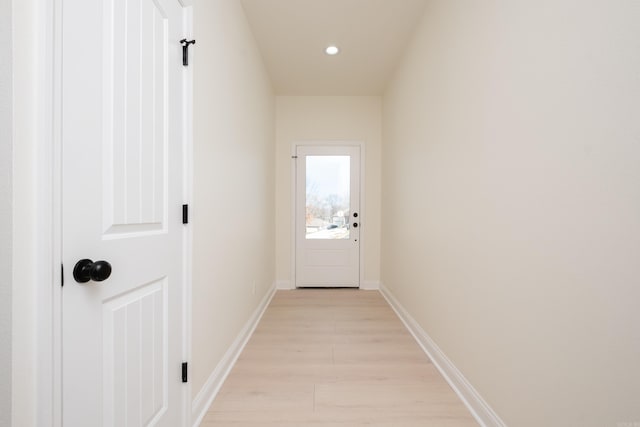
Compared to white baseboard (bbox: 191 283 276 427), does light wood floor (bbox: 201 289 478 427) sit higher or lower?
lower

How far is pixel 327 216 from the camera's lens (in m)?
4.61

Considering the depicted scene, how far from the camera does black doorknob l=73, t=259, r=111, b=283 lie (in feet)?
2.94

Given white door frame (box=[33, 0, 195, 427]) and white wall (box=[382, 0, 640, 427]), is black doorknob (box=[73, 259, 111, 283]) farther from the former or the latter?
white wall (box=[382, 0, 640, 427])

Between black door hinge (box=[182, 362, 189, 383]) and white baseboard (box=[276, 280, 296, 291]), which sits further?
white baseboard (box=[276, 280, 296, 291])

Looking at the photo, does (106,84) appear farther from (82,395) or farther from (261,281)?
(261,281)

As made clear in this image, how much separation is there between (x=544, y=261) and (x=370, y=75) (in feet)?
10.7

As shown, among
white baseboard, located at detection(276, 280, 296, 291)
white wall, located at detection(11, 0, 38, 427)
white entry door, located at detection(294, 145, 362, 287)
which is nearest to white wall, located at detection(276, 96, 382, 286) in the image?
white entry door, located at detection(294, 145, 362, 287)

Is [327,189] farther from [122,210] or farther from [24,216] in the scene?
[24,216]

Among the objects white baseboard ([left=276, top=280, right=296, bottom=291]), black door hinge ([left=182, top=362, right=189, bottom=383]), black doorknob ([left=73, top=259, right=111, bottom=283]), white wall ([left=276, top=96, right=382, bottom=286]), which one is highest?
white wall ([left=276, top=96, right=382, bottom=286])

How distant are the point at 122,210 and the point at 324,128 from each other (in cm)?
376

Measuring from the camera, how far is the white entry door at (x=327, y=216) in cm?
458

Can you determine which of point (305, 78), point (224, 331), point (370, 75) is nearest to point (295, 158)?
point (305, 78)

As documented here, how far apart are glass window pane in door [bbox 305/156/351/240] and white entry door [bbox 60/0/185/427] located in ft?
10.3

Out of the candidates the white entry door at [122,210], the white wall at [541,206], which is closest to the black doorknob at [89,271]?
the white entry door at [122,210]
